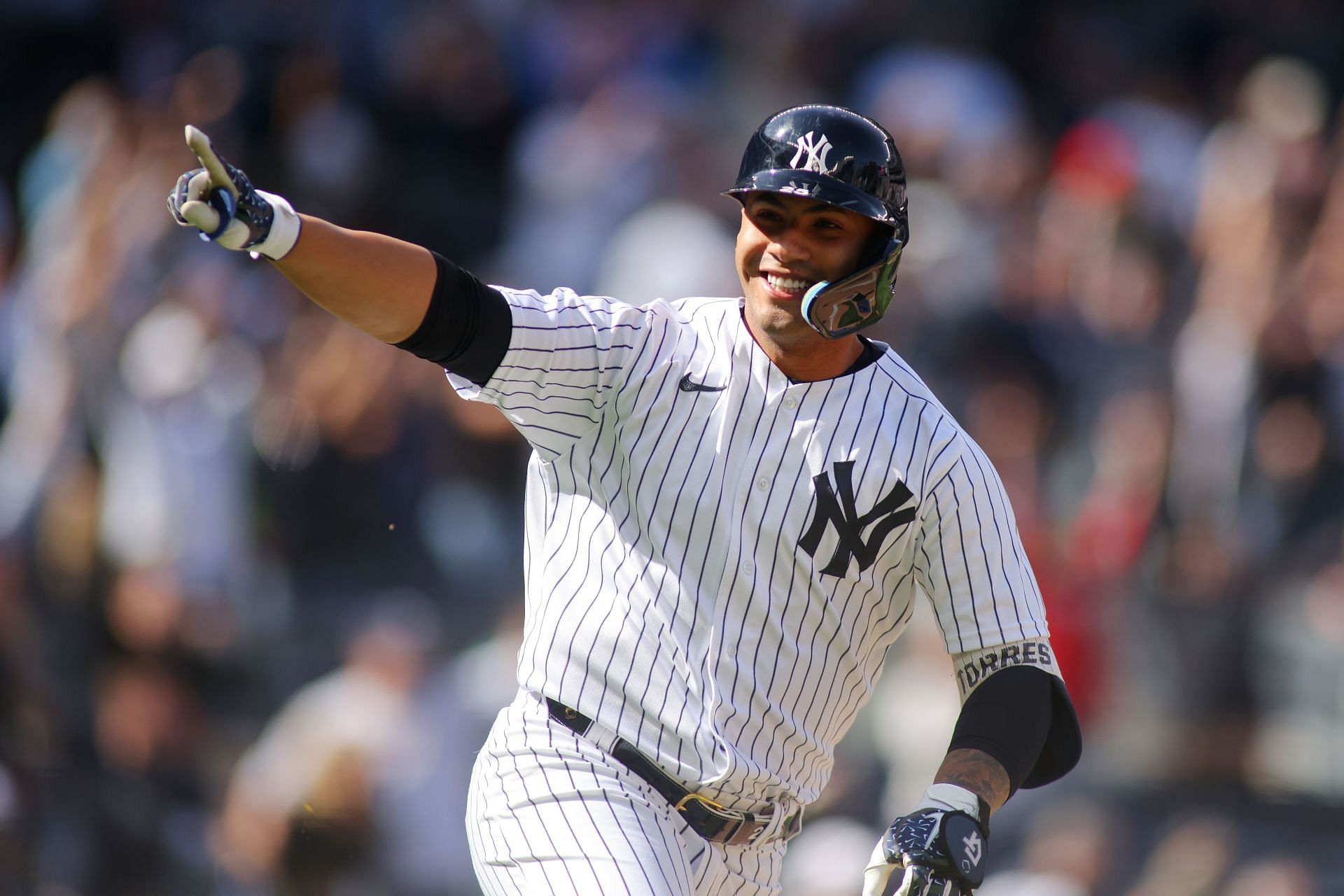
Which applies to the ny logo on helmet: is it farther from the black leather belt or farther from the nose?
the black leather belt

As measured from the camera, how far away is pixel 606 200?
27.6 feet

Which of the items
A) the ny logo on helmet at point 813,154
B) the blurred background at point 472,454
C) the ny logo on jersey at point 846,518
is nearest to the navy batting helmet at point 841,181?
the ny logo on helmet at point 813,154

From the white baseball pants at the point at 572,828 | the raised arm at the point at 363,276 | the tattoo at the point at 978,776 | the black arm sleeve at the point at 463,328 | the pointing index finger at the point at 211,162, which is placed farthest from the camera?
the tattoo at the point at 978,776

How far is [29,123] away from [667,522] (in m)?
6.97

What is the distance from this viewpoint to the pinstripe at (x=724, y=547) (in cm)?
328

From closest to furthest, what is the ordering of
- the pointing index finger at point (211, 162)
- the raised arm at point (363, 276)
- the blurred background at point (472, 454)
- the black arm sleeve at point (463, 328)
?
the pointing index finger at point (211, 162) < the raised arm at point (363, 276) < the black arm sleeve at point (463, 328) < the blurred background at point (472, 454)

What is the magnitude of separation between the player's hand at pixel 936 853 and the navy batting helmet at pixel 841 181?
0.93 meters

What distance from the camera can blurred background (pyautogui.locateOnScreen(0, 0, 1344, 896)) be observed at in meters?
6.73

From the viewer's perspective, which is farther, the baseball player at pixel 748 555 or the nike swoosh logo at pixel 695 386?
the nike swoosh logo at pixel 695 386

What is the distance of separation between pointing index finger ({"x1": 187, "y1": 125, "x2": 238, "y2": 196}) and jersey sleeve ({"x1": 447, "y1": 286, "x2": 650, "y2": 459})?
23.7 inches

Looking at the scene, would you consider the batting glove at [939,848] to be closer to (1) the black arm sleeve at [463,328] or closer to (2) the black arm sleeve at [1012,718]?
(2) the black arm sleeve at [1012,718]

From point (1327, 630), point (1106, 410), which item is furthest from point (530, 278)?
point (1327, 630)

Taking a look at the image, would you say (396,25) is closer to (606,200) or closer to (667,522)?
(606,200)

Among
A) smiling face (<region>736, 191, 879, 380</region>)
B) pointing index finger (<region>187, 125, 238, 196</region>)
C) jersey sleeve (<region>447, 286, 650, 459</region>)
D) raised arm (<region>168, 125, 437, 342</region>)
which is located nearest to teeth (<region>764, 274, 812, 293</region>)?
smiling face (<region>736, 191, 879, 380</region>)
